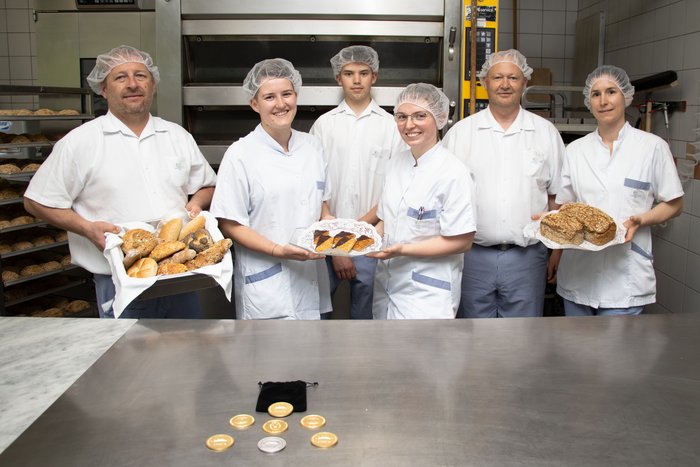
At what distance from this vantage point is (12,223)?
321 centimetres

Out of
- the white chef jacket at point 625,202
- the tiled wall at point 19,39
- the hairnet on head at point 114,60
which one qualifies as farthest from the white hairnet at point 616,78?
the tiled wall at point 19,39

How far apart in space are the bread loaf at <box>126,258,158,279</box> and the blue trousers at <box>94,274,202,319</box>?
45 centimetres

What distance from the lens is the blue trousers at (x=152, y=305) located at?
2264 millimetres

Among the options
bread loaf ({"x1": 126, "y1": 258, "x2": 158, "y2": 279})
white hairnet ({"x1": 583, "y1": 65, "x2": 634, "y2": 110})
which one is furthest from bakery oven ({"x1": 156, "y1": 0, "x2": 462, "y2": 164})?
bread loaf ({"x1": 126, "y1": 258, "x2": 158, "y2": 279})

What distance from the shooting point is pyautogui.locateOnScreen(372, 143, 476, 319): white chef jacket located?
2227mm

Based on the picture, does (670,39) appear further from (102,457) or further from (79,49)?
(102,457)

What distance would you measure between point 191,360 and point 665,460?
978mm

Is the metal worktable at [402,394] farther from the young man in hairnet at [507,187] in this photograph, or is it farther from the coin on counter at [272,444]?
the young man in hairnet at [507,187]

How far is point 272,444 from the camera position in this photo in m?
1.08

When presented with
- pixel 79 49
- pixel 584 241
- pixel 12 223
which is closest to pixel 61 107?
pixel 79 49

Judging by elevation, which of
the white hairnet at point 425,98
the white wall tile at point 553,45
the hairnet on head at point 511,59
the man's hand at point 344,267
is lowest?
the man's hand at point 344,267

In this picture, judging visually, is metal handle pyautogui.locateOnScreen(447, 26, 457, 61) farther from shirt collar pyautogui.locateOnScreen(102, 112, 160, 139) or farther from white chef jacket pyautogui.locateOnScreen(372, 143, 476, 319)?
shirt collar pyautogui.locateOnScreen(102, 112, 160, 139)

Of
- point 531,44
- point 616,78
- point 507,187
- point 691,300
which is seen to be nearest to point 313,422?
point 507,187

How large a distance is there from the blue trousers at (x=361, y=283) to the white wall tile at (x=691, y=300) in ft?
5.91
